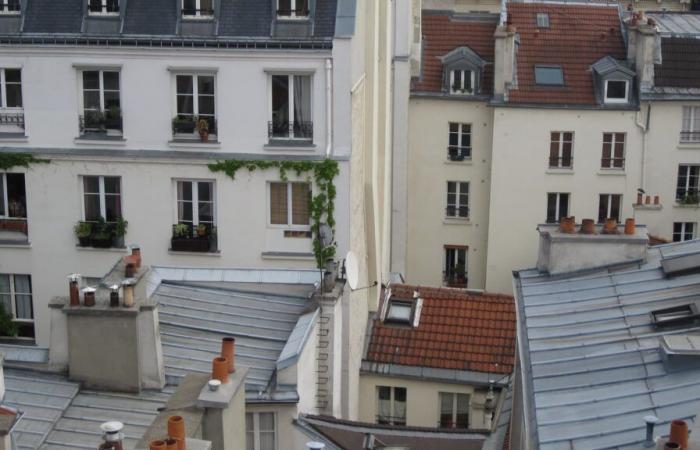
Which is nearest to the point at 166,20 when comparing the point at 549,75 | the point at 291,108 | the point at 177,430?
the point at 291,108

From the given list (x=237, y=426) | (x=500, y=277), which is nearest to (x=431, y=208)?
(x=500, y=277)

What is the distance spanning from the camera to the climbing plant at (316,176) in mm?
28750

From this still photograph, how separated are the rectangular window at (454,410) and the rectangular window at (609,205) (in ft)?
56.7

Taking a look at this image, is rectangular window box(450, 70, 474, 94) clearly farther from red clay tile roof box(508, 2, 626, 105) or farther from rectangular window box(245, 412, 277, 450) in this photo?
rectangular window box(245, 412, 277, 450)

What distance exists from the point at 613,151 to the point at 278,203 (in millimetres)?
22196

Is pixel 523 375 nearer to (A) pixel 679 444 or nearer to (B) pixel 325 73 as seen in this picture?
(A) pixel 679 444

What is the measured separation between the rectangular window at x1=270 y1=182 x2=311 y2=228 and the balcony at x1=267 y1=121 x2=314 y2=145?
1235mm

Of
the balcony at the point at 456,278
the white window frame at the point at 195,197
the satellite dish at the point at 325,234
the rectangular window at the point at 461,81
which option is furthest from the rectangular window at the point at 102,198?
the balcony at the point at 456,278

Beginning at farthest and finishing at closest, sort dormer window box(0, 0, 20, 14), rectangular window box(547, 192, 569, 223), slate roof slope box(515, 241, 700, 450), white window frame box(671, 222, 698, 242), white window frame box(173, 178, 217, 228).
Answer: white window frame box(671, 222, 698, 242), rectangular window box(547, 192, 569, 223), white window frame box(173, 178, 217, 228), dormer window box(0, 0, 20, 14), slate roof slope box(515, 241, 700, 450)

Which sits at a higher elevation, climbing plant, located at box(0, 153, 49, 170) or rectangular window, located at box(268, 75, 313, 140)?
rectangular window, located at box(268, 75, 313, 140)

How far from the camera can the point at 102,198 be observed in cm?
2984

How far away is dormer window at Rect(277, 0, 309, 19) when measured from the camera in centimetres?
2839

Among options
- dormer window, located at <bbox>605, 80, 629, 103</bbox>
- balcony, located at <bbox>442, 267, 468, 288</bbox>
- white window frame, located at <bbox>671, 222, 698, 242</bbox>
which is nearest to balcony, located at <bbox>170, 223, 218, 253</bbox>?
Result: balcony, located at <bbox>442, 267, 468, 288</bbox>

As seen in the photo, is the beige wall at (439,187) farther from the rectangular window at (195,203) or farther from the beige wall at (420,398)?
the rectangular window at (195,203)
